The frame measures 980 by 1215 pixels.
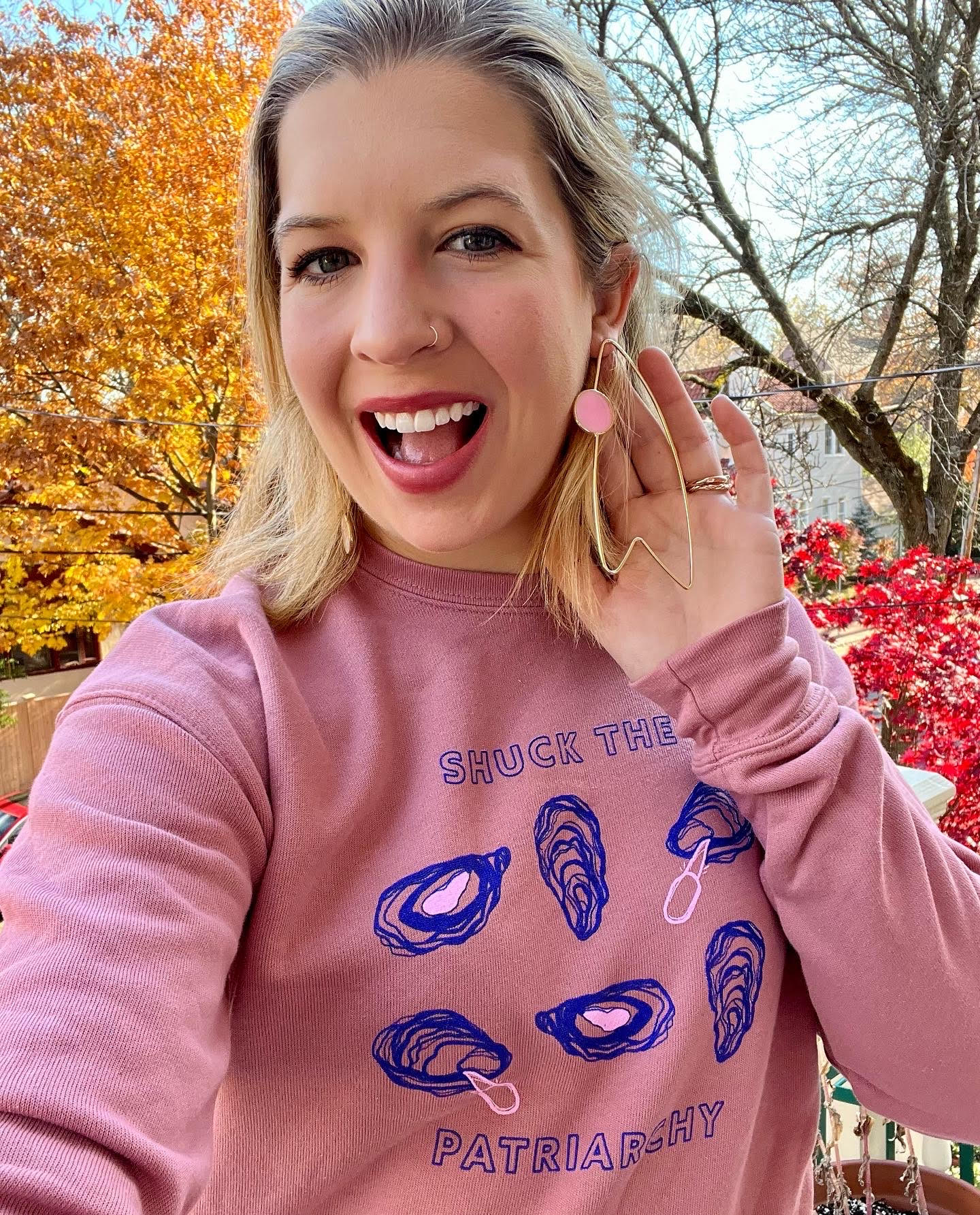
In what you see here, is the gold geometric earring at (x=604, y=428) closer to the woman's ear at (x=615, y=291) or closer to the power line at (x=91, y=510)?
the woman's ear at (x=615, y=291)

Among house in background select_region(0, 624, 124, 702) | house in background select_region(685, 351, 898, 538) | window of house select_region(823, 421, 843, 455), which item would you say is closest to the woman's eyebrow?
house in background select_region(685, 351, 898, 538)

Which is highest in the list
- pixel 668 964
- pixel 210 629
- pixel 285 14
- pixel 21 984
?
pixel 285 14

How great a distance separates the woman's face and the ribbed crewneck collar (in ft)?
0.19

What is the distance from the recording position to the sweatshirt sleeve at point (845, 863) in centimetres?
94

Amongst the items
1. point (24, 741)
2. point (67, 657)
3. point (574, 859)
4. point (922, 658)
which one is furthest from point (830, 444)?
point (574, 859)

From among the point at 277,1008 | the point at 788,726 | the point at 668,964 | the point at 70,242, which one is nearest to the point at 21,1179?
the point at 277,1008

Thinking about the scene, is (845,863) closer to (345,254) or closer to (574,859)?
(574,859)

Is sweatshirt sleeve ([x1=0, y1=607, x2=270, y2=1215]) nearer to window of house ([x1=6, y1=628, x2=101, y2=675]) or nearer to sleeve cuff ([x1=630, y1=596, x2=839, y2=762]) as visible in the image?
sleeve cuff ([x1=630, y1=596, x2=839, y2=762])

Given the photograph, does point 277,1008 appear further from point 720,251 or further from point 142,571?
point 720,251

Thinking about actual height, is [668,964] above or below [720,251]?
below

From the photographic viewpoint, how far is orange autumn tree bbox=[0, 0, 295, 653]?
16.0 ft

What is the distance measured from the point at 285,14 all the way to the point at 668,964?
6.33 m

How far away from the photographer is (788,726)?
97 cm

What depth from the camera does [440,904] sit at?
33.7 inches
